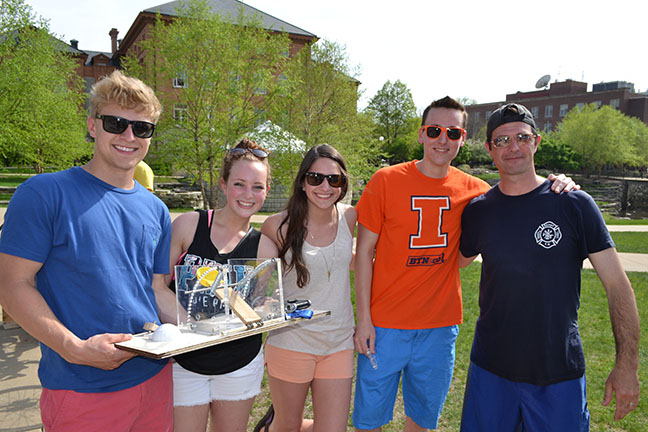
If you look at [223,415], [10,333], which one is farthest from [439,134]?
[10,333]

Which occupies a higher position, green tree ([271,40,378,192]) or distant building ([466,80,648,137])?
distant building ([466,80,648,137])

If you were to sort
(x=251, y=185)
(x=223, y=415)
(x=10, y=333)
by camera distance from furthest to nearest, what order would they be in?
(x=10, y=333) → (x=251, y=185) → (x=223, y=415)

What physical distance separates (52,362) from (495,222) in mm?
2591

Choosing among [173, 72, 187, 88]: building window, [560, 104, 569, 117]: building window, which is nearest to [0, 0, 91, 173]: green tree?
[173, 72, 187, 88]: building window

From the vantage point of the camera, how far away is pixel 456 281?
330cm

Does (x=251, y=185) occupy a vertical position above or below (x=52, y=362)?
Result: above

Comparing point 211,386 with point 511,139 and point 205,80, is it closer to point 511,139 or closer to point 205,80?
point 511,139

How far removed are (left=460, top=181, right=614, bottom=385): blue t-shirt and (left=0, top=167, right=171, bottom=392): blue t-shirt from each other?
209 cm

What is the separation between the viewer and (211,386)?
2527mm

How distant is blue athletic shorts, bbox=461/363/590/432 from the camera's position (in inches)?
103

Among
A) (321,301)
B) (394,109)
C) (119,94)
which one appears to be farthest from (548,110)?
(119,94)

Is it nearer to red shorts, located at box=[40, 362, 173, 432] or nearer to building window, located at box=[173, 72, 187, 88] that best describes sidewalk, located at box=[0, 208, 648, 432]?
red shorts, located at box=[40, 362, 173, 432]

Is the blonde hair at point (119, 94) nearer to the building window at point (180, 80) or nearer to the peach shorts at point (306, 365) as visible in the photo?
the peach shorts at point (306, 365)

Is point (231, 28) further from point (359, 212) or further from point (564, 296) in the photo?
point (564, 296)
